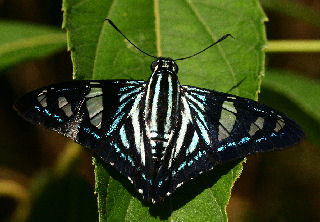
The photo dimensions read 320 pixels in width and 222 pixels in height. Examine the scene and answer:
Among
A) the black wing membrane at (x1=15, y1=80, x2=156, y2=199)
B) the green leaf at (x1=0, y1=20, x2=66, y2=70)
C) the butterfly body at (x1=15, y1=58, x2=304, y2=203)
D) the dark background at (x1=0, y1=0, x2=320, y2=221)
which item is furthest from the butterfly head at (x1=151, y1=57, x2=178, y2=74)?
the dark background at (x1=0, y1=0, x2=320, y2=221)

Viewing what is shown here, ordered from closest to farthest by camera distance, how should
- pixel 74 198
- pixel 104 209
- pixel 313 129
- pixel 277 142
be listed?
pixel 104 209 < pixel 277 142 < pixel 313 129 < pixel 74 198

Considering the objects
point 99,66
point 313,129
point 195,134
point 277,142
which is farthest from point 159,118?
point 313,129

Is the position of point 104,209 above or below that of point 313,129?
above

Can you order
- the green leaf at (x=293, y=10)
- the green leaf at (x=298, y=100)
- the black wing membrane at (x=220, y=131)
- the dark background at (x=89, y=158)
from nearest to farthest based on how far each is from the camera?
the black wing membrane at (x=220, y=131)
the green leaf at (x=298, y=100)
the green leaf at (x=293, y=10)
the dark background at (x=89, y=158)

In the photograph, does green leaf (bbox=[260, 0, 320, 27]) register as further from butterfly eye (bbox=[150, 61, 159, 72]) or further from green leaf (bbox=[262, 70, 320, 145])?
butterfly eye (bbox=[150, 61, 159, 72])

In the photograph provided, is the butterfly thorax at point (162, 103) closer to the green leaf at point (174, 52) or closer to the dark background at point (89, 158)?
the green leaf at point (174, 52)

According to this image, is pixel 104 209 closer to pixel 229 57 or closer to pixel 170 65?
pixel 170 65

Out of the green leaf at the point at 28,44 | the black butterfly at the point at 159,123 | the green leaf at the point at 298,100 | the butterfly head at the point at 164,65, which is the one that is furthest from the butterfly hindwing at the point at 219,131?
the green leaf at the point at 28,44
